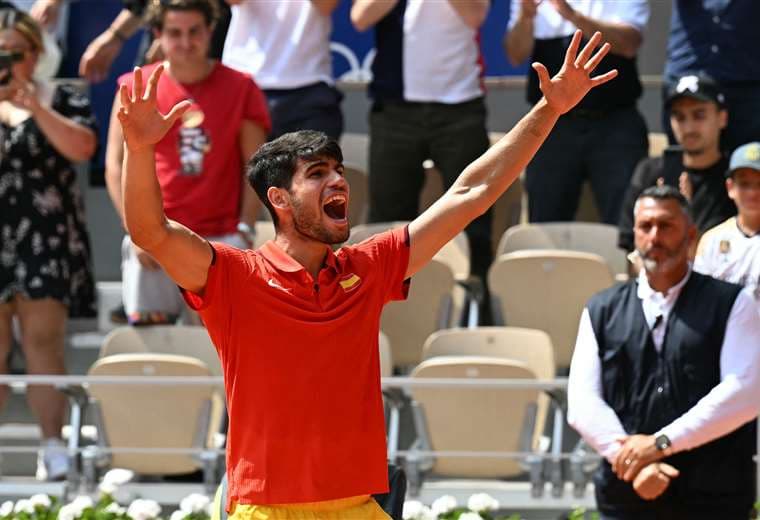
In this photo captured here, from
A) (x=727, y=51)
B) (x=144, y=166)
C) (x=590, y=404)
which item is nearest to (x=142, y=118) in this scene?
(x=144, y=166)

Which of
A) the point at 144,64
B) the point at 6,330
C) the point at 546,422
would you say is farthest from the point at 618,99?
the point at 6,330

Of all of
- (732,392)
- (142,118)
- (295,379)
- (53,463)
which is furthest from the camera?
(53,463)

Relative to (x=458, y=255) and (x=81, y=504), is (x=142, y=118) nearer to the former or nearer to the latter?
(x=81, y=504)

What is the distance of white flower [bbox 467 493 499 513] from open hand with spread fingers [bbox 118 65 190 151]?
2724mm

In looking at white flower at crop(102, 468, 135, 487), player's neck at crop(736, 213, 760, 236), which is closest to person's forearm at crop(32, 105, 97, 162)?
white flower at crop(102, 468, 135, 487)

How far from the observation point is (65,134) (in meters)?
7.45

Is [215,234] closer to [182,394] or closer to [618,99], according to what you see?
[182,394]

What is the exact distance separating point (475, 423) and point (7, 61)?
2812 millimetres

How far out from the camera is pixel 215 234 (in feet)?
24.6

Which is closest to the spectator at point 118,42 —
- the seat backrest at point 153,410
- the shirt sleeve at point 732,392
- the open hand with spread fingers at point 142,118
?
the seat backrest at point 153,410

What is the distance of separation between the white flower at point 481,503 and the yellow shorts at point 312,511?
202 cm

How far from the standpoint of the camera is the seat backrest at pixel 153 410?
6.85 metres

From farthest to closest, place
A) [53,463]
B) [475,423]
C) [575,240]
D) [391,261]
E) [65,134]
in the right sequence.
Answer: [575,240] < [65,134] < [53,463] < [475,423] < [391,261]

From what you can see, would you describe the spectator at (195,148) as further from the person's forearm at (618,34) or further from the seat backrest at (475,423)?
the person's forearm at (618,34)
